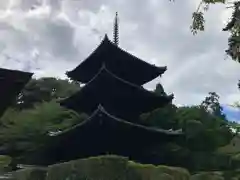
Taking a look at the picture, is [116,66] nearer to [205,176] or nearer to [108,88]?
[108,88]

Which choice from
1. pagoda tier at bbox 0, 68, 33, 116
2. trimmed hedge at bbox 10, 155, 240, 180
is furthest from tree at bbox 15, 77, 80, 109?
pagoda tier at bbox 0, 68, 33, 116

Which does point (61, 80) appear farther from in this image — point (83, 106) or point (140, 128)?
point (140, 128)

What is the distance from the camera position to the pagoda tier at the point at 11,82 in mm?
6176

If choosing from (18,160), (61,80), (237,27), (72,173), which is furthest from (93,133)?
(61,80)

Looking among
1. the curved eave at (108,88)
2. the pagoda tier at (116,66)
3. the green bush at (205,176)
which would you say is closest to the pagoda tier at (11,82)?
the green bush at (205,176)

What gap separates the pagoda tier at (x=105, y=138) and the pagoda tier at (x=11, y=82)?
574 inches

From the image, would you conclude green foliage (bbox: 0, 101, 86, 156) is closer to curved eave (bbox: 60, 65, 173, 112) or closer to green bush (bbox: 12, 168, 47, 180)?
curved eave (bbox: 60, 65, 173, 112)

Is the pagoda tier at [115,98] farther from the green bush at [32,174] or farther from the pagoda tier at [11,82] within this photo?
the pagoda tier at [11,82]

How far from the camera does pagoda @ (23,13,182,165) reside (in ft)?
72.7

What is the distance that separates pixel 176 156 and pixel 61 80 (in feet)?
71.7

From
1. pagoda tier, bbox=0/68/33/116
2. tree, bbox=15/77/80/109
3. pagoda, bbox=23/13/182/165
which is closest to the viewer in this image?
pagoda tier, bbox=0/68/33/116

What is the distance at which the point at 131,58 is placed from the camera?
26328mm

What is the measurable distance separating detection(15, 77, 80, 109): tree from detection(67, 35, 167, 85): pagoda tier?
9768 millimetres

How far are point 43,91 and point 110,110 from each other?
16507 millimetres
